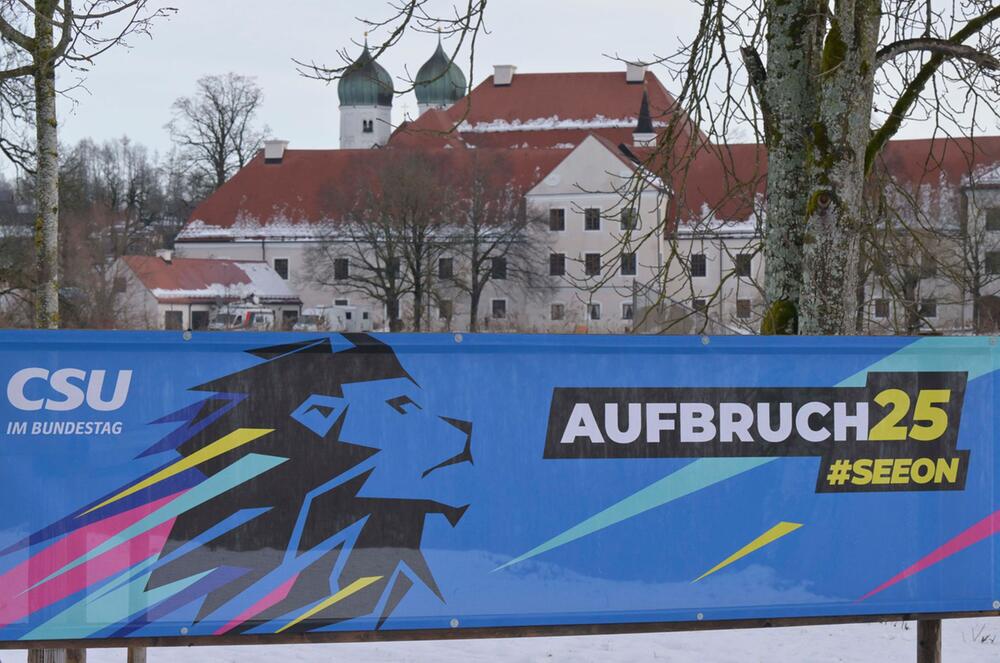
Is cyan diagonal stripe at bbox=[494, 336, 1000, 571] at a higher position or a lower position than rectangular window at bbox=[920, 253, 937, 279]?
lower

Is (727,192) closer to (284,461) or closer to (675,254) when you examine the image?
(675,254)

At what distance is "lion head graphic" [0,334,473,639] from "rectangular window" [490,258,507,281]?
6892 centimetres

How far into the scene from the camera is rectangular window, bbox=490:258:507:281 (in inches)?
2904

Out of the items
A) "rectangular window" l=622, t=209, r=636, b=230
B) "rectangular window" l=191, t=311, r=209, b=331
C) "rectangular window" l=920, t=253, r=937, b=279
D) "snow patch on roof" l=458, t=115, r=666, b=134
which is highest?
"snow patch on roof" l=458, t=115, r=666, b=134

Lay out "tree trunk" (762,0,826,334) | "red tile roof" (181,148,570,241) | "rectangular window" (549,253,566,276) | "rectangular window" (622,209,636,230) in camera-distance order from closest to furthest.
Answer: "tree trunk" (762,0,826,334)
"rectangular window" (622,209,636,230)
"rectangular window" (549,253,566,276)
"red tile roof" (181,148,570,241)


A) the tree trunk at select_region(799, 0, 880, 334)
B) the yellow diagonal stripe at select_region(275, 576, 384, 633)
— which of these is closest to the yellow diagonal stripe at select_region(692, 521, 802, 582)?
the yellow diagonal stripe at select_region(275, 576, 384, 633)

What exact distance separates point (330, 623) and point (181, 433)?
2.80ft

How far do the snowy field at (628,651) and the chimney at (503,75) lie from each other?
94090 millimetres

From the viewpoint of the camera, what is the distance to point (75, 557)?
4590 millimetres

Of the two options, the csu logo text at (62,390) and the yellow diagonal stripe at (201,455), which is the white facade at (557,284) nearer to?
the yellow diagonal stripe at (201,455)

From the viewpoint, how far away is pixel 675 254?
875 cm

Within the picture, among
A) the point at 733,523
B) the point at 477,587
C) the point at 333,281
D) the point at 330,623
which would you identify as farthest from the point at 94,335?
the point at 333,281

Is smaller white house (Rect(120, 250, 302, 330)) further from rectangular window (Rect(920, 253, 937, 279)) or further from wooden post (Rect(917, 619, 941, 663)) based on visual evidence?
wooden post (Rect(917, 619, 941, 663))

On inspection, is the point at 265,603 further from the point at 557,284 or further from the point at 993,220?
the point at 557,284
